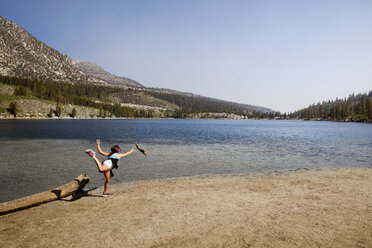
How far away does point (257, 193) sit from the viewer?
46.8ft

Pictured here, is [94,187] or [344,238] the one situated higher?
[344,238]

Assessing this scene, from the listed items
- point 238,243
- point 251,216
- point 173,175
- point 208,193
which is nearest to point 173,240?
point 238,243

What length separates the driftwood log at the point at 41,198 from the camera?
37.7 ft

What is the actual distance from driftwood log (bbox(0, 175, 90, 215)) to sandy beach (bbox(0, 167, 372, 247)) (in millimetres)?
383

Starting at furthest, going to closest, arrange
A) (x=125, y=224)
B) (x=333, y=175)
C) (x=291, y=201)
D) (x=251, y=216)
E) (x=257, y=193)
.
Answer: (x=333, y=175) < (x=257, y=193) < (x=291, y=201) < (x=251, y=216) < (x=125, y=224)

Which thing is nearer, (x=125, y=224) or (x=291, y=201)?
(x=125, y=224)

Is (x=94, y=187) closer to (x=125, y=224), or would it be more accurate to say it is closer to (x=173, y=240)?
(x=125, y=224)

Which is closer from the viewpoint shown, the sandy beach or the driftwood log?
the sandy beach

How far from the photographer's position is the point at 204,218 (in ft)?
33.5

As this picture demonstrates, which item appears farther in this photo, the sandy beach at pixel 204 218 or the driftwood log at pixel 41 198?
the driftwood log at pixel 41 198

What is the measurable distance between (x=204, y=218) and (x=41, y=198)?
9.82 metres

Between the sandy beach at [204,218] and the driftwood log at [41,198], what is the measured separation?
1.26ft

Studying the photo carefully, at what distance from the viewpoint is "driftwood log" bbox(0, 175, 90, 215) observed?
37.7 ft

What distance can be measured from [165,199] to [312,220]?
26.1 feet
